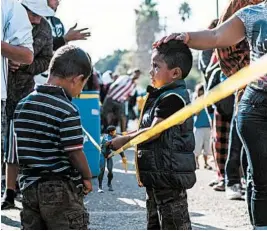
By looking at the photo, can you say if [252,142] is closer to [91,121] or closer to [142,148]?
[142,148]

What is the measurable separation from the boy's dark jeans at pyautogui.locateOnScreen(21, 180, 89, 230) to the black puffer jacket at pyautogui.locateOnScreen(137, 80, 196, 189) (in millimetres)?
426

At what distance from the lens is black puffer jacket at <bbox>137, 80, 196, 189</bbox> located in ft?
12.3

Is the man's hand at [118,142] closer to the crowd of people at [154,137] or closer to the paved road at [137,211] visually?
the crowd of people at [154,137]

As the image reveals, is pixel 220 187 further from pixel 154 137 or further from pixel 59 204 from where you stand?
pixel 59 204

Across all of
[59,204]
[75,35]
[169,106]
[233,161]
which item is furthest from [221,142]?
[59,204]

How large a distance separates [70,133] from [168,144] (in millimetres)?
599

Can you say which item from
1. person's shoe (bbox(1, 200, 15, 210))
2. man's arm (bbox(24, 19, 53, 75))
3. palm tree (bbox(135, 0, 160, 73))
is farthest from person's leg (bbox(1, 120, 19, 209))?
palm tree (bbox(135, 0, 160, 73))

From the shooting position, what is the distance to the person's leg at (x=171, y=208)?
12.5 ft

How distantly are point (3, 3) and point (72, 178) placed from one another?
170 cm

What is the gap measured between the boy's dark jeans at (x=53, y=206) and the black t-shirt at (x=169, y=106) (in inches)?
23.2

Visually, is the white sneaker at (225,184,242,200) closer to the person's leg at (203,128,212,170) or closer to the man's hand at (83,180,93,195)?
the man's hand at (83,180,93,195)

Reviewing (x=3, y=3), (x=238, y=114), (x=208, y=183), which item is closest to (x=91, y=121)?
(x=208, y=183)

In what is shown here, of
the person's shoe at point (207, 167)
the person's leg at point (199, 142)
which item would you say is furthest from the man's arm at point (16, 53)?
the person's leg at point (199, 142)

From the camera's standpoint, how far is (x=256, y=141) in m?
3.92
